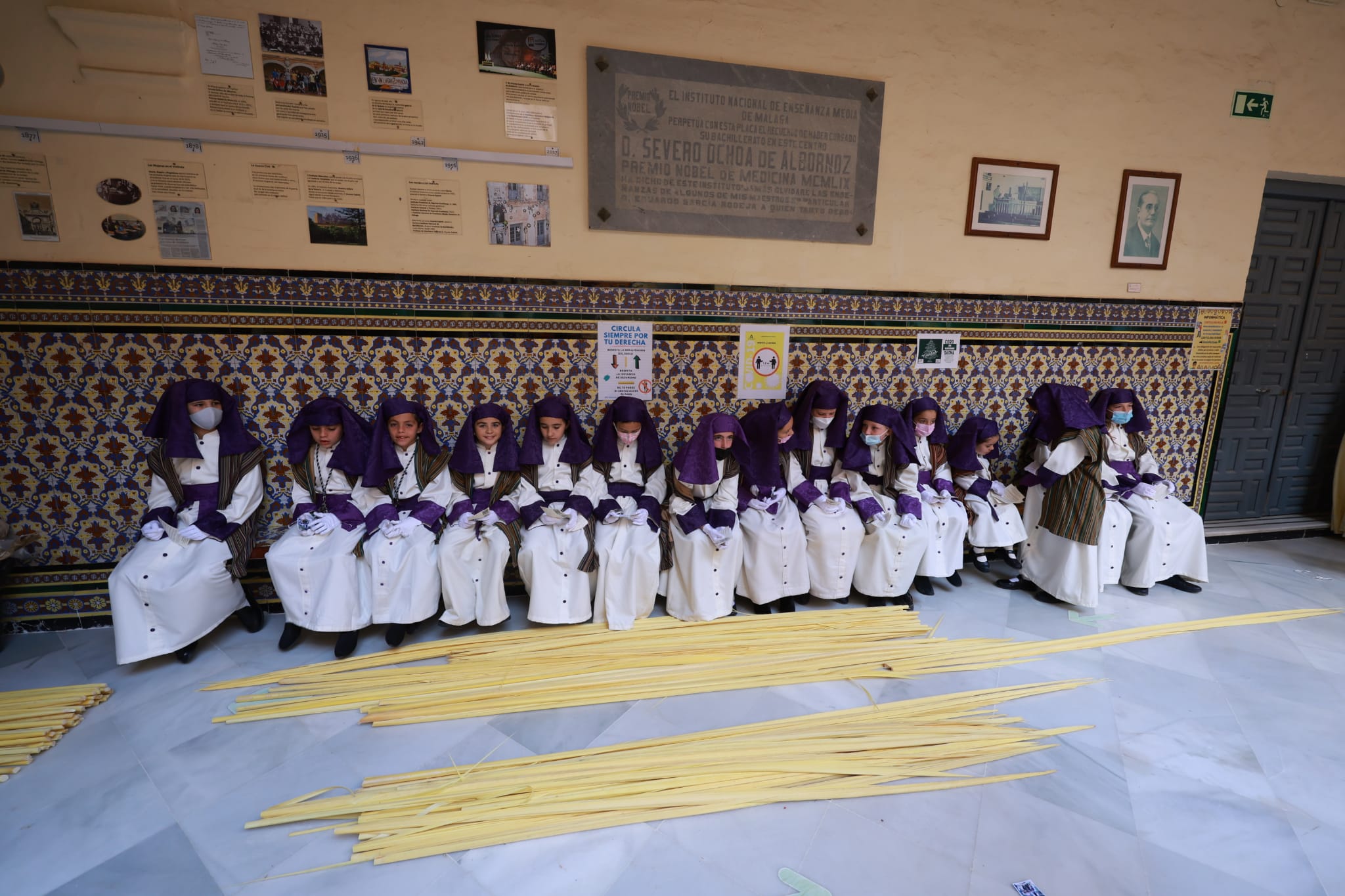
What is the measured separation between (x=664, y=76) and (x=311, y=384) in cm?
267

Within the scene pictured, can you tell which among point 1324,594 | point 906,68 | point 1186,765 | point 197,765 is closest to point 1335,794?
point 1186,765

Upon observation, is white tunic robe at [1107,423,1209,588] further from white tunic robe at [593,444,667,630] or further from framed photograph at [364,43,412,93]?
framed photograph at [364,43,412,93]

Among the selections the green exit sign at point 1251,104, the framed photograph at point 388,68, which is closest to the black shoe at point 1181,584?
the green exit sign at point 1251,104

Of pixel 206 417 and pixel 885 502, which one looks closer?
pixel 206 417

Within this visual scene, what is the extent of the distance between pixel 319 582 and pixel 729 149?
3342 millimetres

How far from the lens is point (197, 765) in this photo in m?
2.53

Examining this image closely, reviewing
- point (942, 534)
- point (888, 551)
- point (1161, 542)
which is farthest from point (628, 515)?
point (1161, 542)

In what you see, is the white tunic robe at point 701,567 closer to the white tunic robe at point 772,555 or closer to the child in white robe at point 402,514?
the white tunic robe at point 772,555

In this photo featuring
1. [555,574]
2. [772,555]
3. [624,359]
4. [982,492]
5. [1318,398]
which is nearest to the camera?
[555,574]

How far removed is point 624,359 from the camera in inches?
156

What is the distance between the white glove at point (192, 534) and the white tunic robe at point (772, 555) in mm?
2819

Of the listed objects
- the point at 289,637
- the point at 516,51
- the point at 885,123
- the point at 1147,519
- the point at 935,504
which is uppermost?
the point at 516,51

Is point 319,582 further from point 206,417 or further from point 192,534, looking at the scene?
point 206,417

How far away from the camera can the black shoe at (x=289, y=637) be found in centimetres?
335
